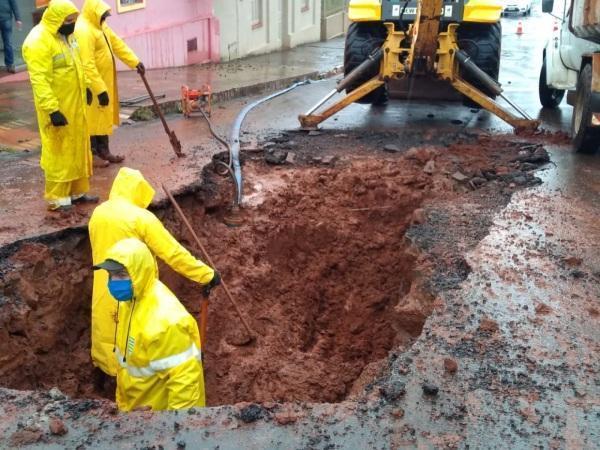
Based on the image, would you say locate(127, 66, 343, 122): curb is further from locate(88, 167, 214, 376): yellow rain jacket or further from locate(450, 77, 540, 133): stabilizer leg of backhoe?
locate(88, 167, 214, 376): yellow rain jacket

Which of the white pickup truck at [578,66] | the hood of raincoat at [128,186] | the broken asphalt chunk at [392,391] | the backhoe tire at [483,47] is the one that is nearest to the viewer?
the broken asphalt chunk at [392,391]

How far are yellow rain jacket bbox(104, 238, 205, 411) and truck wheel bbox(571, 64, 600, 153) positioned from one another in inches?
250

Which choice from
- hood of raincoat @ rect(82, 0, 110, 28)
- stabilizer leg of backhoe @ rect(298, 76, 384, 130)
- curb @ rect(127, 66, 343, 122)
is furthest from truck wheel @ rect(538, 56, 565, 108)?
hood of raincoat @ rect(82, 0, 110, 28)

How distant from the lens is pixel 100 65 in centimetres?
786

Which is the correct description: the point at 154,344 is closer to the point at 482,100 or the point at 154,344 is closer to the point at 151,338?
the point at 151,338

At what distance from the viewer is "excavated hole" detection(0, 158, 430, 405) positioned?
17.9 ft

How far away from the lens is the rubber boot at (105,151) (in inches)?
316

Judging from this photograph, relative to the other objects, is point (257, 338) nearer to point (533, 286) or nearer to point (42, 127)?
point (533, 286)

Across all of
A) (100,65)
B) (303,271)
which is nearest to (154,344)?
(303,271)

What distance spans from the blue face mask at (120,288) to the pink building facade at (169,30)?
28.7 feet

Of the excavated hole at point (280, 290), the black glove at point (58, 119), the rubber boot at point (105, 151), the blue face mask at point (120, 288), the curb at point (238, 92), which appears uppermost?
the black glove at point (58, 119)

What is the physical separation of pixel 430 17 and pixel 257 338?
4.68m

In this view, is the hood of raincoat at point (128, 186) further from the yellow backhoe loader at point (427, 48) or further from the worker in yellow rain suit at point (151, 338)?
the yellow backhoe loader at point (427, 48)

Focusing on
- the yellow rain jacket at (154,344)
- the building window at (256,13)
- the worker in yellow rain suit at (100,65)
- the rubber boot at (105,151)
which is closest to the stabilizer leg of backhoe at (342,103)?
the worker in yellow rain suit at (100,65)
